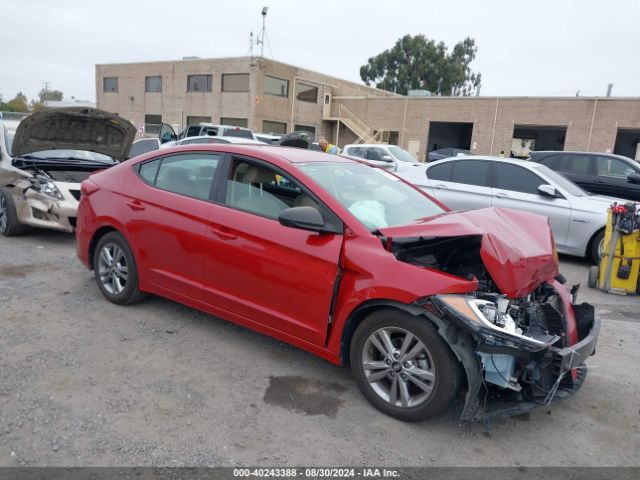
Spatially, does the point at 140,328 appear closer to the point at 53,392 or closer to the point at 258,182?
the point at 53,392

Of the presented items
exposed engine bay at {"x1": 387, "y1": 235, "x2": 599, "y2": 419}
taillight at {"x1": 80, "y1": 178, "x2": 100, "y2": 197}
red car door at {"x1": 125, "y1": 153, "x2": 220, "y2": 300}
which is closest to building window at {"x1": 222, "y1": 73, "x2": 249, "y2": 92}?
taillight at {"x1": 80, "y1": 178, "x2": 100, "y2": 197}

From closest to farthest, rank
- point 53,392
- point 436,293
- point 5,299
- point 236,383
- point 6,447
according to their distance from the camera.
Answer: point 6,447 < point 436,293 < point 53,392 < point 236,383 < point 5,299

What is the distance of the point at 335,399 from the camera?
3.39m

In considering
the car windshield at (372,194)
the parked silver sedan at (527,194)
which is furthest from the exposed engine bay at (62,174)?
the parked silver sedan at (527,194)

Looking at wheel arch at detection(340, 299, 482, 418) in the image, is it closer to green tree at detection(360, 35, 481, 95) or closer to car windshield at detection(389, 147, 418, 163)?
car windshield at detection(389, 147, 418, 163)

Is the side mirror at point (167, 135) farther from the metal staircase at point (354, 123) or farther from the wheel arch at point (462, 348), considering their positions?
the wheel arch at point (462, 348)

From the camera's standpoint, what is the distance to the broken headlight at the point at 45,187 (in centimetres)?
688

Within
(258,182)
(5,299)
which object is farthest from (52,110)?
(258,182)

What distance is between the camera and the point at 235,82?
112 feet

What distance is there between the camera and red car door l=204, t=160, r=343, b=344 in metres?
3.38

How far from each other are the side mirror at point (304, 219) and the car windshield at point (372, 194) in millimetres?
287

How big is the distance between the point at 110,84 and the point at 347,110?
66.8 ft

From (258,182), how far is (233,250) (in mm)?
571

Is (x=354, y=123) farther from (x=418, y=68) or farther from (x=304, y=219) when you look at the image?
(x=304, y=219)
